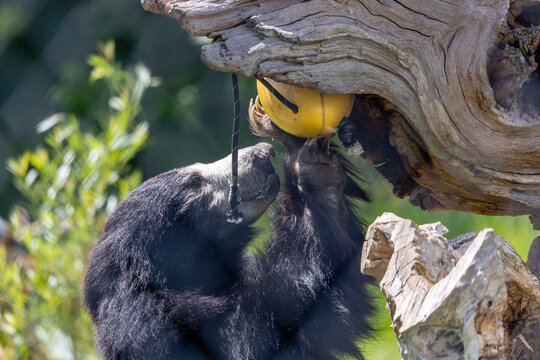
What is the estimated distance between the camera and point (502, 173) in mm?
1780

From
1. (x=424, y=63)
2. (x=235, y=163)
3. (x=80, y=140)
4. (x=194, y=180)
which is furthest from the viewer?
(x=80, y=140)

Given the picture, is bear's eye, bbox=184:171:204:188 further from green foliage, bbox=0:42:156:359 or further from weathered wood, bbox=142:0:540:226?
green foliage, bbox=0:42:156:359

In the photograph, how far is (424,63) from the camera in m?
1.67

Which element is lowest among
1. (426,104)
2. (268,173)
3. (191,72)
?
(191,72)

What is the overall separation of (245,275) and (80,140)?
4.15 ft

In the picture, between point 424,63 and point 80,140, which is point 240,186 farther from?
point 80,140

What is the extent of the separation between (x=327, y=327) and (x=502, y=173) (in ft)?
2.35

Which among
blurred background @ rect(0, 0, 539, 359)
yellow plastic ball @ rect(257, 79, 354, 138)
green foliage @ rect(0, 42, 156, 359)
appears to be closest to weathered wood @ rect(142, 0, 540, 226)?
yellow plastic ball @ rect(257, 79, 354, 138)

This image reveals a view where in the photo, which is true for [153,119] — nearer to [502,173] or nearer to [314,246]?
[314,246]

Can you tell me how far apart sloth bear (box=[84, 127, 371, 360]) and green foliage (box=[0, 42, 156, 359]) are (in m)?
0.83

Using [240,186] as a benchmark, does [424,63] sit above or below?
above

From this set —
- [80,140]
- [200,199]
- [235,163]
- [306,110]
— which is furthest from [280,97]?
[80,140]

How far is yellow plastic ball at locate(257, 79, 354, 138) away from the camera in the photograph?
1.71 m

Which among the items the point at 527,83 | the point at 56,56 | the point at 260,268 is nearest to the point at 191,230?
the point at 260,268
